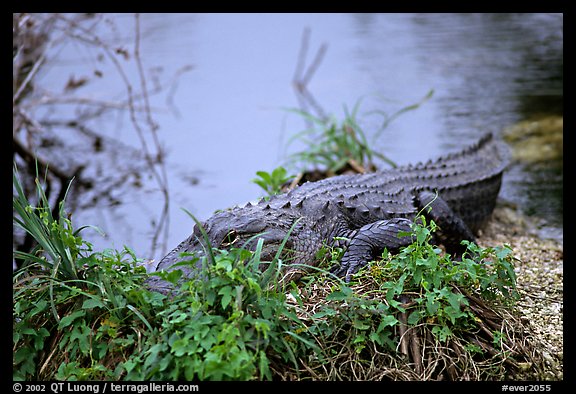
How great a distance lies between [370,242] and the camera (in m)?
4.57

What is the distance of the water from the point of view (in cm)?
702

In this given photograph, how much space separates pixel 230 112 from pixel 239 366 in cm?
632

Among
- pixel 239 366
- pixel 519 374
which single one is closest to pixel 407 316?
pixel 519 374

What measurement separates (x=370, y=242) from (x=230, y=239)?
1020 mm

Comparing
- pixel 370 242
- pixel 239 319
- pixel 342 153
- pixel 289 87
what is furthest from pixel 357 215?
pixel 289 87

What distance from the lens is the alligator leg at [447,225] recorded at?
524 cm

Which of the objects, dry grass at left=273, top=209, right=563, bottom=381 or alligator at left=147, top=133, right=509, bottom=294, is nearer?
dry grass at left=273, top=209, right=563, bottom=381

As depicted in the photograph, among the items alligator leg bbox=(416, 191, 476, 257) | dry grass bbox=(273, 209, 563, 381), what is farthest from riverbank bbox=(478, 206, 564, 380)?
alligator leg bbox=(416, 191, 476, 257)

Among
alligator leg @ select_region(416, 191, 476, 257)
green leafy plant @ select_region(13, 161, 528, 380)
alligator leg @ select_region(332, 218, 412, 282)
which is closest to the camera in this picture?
green leafy plant @ select_region(13, 161, 528, 380)

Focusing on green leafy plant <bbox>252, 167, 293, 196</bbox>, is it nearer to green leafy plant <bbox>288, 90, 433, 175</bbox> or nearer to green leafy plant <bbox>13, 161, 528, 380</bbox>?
green leafy plant <bbox>288, 90, 433, 175</bbox>

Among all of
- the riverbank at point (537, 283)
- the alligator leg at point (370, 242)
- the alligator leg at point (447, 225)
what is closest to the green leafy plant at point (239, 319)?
the riverbank at point (537, 283)

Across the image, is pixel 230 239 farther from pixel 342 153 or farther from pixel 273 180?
pixel 342 153

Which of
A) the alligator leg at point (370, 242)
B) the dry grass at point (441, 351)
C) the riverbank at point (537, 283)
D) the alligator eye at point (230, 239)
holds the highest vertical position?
the alligator eye at point (230, 239)

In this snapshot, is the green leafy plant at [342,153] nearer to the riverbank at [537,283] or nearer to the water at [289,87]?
the water at [289,87]
